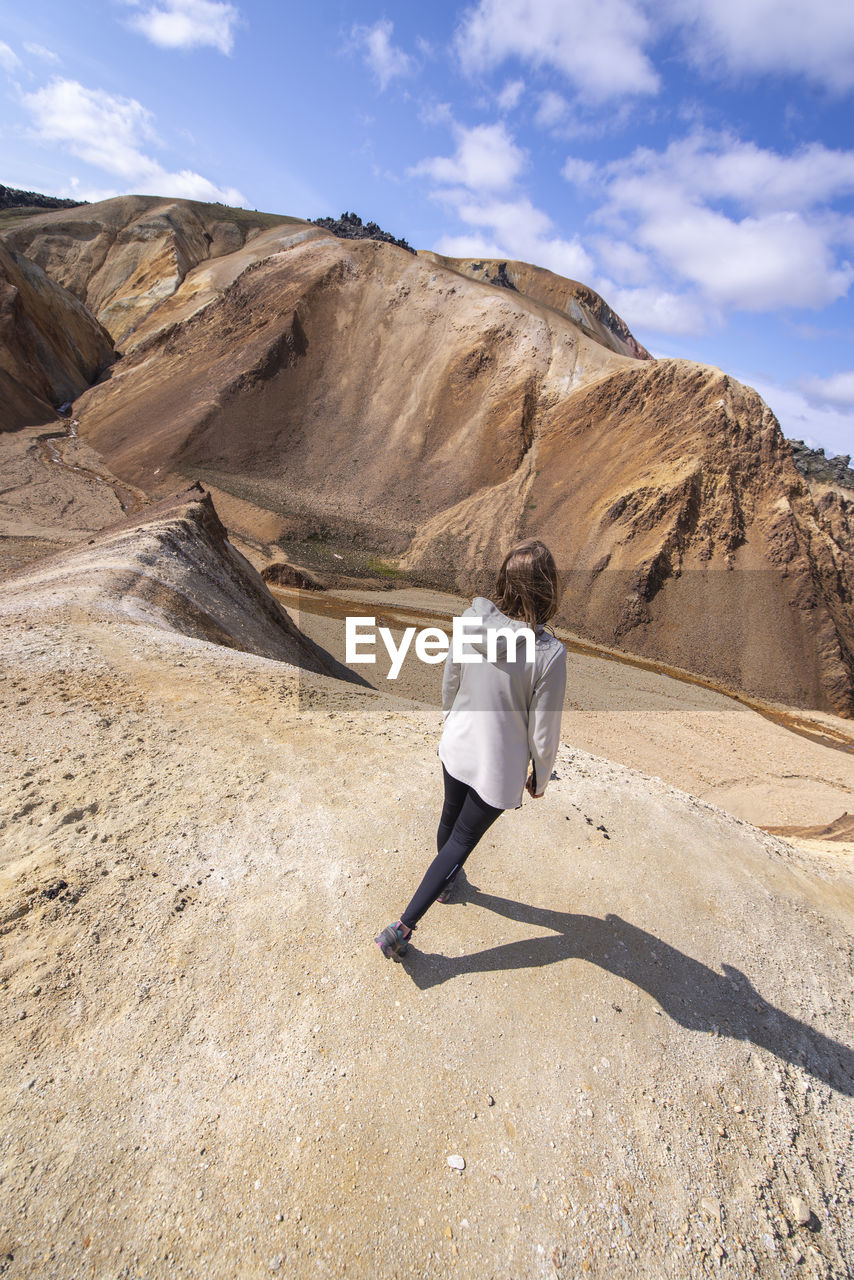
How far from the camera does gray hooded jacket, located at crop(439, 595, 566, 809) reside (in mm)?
2406

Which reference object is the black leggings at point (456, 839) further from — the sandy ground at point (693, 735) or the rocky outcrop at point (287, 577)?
the rocky outcrop at point (287, 577)

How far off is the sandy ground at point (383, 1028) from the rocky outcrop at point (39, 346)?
97.4 feet

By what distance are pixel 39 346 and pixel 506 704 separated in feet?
129

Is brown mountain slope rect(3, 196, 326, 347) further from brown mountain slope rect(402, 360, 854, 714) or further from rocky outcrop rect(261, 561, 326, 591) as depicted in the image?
brown mountain slope rect(402, 360, 854, 714)

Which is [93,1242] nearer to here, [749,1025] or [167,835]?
[167,835]

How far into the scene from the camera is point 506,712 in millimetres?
2424

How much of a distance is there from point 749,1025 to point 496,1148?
1471 millimetres

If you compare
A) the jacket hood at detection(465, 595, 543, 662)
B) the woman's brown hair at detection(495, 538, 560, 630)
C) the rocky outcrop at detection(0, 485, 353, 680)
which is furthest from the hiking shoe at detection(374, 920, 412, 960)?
the rocky outcrop at detection(0, 485, 353, 680)

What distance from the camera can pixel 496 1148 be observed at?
2.15 meters

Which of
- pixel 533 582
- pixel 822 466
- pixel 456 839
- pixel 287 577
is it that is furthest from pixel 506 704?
pixel 822 466

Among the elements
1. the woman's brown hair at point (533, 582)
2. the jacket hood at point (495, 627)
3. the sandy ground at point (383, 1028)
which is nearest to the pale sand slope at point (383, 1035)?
the sandy ground at point (383, 1028)

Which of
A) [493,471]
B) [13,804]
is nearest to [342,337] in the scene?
[493,471]

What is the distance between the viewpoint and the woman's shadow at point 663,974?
278 centimetres

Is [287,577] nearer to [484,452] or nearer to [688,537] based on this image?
[484,452]
